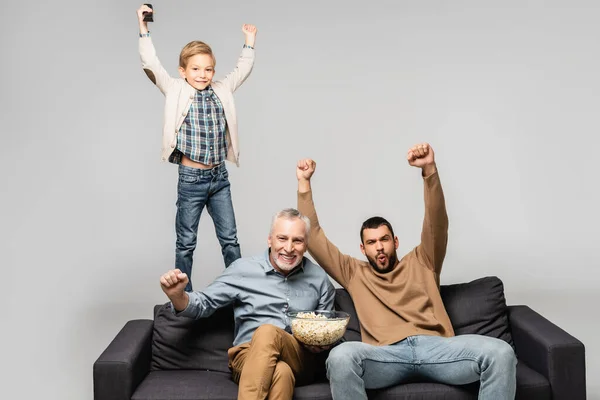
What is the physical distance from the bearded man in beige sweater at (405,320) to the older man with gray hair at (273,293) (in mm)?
158

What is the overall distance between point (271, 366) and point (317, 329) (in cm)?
29

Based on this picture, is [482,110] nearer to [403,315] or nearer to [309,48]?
[309,48]

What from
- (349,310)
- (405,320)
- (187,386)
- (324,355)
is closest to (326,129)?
(349,310)

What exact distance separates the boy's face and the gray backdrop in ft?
5.94

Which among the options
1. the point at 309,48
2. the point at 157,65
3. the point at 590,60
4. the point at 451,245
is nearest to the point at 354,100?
the point at 309,48

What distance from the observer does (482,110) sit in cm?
743

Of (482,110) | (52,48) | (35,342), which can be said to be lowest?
(35,342)

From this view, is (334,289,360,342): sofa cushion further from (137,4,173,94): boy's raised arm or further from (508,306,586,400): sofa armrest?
(137,4,173,94): boy's raised arm

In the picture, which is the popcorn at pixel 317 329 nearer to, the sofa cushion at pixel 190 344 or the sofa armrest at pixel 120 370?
the sofa cushion at pixel 190 344

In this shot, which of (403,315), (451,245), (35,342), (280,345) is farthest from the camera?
(451,245)

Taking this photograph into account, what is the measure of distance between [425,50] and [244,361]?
10.6ft

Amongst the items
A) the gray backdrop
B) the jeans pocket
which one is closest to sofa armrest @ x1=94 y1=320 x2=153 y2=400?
the jeans pocket

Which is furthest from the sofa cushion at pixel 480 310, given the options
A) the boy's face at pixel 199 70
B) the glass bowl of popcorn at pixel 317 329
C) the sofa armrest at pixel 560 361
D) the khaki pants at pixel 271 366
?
the boy's face at pixel 199 70

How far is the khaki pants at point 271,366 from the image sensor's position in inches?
184
